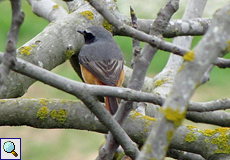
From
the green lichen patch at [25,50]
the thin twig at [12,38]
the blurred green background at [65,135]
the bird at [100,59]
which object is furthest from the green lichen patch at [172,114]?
the blurred green background at [65,135]

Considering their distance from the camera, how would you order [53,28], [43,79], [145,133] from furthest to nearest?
[53,28], [145,133], [43,79]

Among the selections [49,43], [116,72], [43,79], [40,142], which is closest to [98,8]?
[43,79]

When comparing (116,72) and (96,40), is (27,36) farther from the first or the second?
(116,72)

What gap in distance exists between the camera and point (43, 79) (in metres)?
2.32

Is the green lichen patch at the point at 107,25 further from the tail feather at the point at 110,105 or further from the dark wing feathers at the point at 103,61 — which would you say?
the tail feather at the point at 110,105

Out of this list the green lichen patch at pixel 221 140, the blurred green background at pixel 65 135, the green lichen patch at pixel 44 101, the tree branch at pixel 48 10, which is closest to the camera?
the green lichen patch at pixel 221 140

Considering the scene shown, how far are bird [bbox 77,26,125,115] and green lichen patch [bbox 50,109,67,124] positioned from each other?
125cm

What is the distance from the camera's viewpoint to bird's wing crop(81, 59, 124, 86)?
4.75 m

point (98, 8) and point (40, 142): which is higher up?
point (98, 8)

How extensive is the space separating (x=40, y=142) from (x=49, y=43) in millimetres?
3441

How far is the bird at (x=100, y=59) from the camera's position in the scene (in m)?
4.76

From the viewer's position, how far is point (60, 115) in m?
3.50

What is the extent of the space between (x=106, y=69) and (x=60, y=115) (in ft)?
5.11

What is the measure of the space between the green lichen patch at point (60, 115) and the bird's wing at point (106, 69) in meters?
1.25
